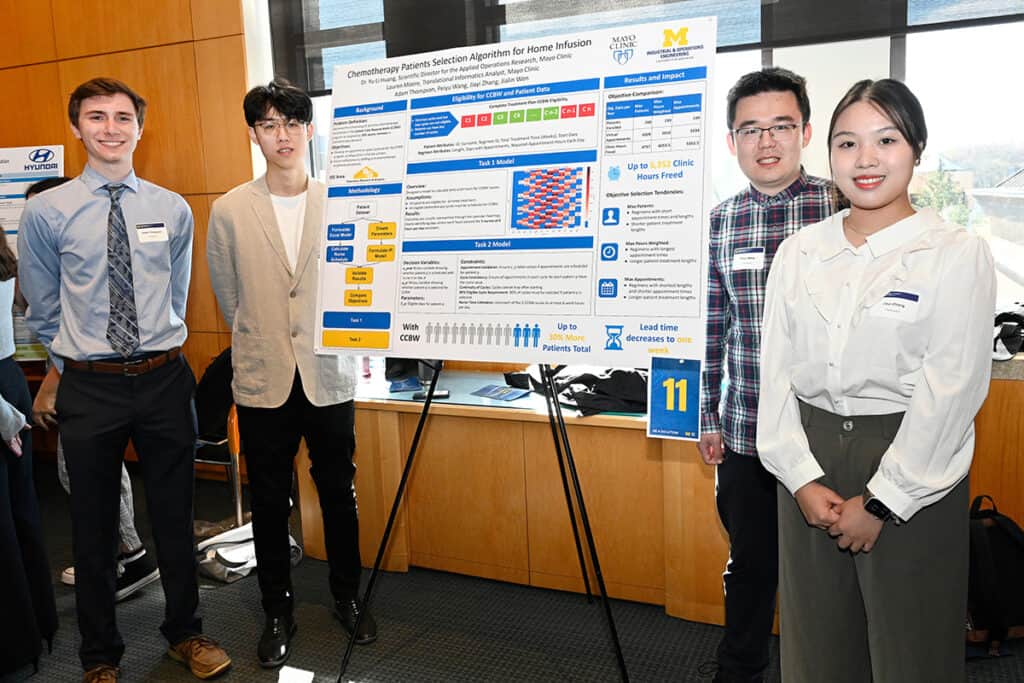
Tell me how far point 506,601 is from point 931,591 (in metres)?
1.77

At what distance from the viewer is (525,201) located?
198 centimetres

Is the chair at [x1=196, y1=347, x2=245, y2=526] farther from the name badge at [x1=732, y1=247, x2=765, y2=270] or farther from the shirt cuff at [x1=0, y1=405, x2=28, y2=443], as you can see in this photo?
the name badge at [x1=732, y1=247, x2=765, y2=270]

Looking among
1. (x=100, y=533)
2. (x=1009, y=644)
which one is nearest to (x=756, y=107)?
(x=1009, y=644)

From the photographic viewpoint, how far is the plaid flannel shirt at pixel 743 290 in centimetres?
186

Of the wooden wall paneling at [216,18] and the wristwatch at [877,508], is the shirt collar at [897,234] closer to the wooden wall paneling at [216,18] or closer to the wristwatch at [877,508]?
the wristwatch at [877,508]

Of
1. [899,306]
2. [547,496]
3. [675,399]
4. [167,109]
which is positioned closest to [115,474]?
[547,496]

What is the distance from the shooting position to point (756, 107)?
1837 mm

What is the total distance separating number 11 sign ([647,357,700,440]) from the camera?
1.92 metres

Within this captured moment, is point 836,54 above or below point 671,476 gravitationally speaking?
above

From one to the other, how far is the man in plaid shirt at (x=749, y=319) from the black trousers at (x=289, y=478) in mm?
1206

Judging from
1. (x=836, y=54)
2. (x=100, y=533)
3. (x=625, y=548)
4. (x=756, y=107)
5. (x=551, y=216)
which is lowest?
(x=625, y=548)

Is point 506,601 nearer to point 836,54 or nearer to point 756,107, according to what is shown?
point 756,107

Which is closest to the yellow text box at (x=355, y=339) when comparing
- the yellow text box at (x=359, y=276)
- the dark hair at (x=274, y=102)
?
the yellow text box at (x=359, y=276)

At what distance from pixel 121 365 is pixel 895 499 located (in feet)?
6.70
